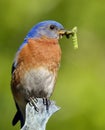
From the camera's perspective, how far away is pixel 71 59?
958 cm

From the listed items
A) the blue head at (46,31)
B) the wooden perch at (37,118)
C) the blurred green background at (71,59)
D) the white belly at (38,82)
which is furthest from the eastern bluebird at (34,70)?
the wooden perch at (37,118)

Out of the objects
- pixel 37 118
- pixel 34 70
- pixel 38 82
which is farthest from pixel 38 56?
pixel 37 118

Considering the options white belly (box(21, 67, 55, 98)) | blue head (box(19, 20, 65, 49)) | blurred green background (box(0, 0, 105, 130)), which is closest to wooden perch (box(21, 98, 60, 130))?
white belly (box(21, 67, 55, 98))

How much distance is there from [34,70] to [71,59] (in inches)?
90.7

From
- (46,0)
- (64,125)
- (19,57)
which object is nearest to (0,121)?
(64,125)

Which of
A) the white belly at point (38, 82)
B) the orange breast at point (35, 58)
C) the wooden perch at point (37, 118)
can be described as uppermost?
the orange breast at point (35, 58)

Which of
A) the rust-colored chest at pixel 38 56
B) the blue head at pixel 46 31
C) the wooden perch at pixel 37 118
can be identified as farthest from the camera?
the blue head at pixel 46 31

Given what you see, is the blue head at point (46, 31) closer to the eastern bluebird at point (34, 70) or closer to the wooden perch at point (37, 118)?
the eastern bluebird at point (34, 70)

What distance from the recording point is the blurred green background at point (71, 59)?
8297mm

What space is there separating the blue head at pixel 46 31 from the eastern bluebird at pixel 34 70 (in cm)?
10

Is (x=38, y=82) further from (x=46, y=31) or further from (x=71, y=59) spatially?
(x=71, y=59)

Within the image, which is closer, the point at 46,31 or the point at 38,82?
the point at 38,82

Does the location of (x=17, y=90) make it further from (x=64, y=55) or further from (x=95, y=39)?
(x=95, y=39)

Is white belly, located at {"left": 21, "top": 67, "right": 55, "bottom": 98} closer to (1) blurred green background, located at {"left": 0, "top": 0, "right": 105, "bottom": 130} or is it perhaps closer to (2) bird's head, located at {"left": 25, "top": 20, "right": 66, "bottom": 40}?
(2) bird's head, located at {"left": 25, "top": 20, "right": 66, "bottom": 40}
